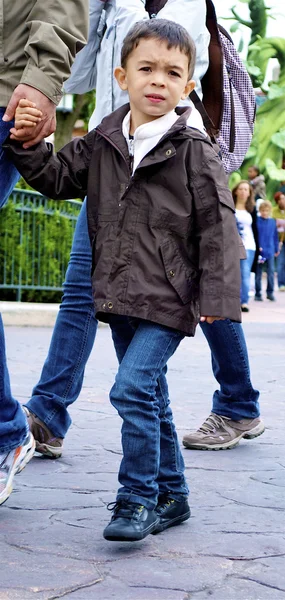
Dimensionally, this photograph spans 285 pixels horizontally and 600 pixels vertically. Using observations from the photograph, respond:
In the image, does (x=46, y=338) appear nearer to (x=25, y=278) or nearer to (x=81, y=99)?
(x=25, y=278)

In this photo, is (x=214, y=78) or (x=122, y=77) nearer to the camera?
(x=122, y=77)

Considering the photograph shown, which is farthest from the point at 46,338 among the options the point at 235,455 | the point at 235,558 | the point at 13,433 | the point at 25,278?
the point at 235,558

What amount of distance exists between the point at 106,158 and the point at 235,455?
1.59 metres

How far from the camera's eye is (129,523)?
2850 mm

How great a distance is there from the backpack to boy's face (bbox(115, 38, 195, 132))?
96cm

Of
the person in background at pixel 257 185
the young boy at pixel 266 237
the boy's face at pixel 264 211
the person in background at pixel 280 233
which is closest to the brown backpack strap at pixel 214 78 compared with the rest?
the young boy at pixel 266 237

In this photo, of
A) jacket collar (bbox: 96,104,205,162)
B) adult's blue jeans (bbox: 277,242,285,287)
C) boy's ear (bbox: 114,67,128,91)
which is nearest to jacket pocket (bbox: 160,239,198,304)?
jacket collar (bbox: 96,104,205,162)

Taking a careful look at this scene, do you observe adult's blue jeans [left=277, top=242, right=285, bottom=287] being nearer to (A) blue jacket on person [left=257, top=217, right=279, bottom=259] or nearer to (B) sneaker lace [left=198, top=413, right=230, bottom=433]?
(A) blue jacket on person [left=257, top=217, right=279, bottom=259]

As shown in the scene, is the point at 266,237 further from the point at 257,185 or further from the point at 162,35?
the point at 162,35

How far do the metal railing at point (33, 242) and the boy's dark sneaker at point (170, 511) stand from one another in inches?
332

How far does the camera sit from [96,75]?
13.8ft

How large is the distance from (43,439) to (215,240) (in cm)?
137

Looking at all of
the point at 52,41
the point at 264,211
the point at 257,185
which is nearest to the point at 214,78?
the point at 52,41

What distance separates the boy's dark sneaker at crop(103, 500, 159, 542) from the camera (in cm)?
281
